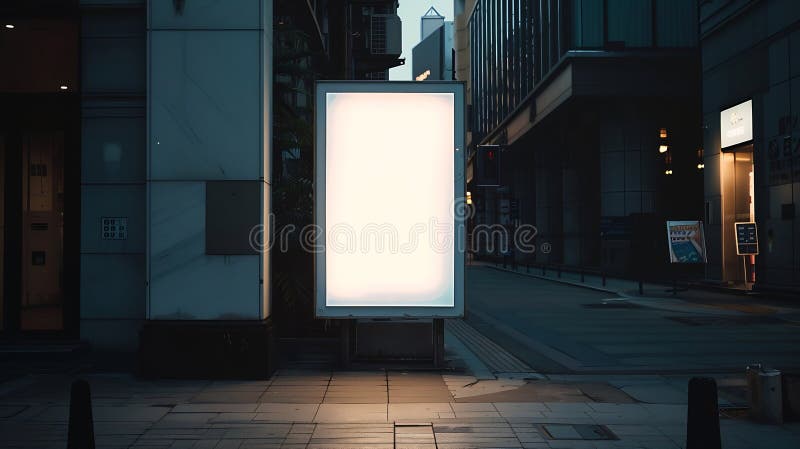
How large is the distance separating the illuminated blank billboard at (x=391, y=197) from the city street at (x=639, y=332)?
2.37 m

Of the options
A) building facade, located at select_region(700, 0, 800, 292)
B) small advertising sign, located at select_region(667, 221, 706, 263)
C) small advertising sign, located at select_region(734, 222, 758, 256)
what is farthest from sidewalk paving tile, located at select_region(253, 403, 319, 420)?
small advertising sign, located at select_region(734, 222, 758, 256)

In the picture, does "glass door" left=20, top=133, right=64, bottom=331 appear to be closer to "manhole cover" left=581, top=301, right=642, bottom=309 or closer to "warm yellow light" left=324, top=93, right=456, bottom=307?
"warm yellow light" left=324, top=93, right=456, bottom=307

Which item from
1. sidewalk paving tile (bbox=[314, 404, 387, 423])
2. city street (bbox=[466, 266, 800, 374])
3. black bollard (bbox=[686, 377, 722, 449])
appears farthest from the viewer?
city street (bbox=[466, 266, 800, 374])

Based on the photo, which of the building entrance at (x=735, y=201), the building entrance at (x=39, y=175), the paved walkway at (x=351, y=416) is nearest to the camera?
the paved walkway at (x=351, y=416)

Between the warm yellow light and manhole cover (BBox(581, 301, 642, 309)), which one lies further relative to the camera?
manhole cover (BBox(581, 301, 642, 309))

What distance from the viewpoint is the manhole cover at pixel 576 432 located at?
645cm

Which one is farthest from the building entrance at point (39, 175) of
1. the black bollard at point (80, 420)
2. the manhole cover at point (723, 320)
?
the manhole cover at point (723, 320)

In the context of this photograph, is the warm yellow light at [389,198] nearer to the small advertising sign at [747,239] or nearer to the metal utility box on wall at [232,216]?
the metal utility box on wall at [232,216]

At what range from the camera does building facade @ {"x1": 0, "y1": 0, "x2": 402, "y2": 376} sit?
9.21 metres

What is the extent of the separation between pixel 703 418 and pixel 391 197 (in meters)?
5.38

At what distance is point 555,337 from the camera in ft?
45.6

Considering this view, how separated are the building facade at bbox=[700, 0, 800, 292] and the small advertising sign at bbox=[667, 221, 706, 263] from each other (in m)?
1.61

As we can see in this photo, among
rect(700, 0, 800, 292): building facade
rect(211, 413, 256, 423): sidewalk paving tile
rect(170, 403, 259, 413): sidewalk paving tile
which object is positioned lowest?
rect(170, 403, 259, 413): sidewalk paving tile

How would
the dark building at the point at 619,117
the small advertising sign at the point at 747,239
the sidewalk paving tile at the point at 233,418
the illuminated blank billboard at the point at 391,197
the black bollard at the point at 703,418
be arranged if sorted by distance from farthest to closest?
1. the dark building at the point at 619,117
2. the small advertising sign at the point at 747,239
3. the illuminated blank billboard at the point at 391,197
4. the sidewalk paving tile at the point at 233,418
5. the black bollard at the point at 703,418
